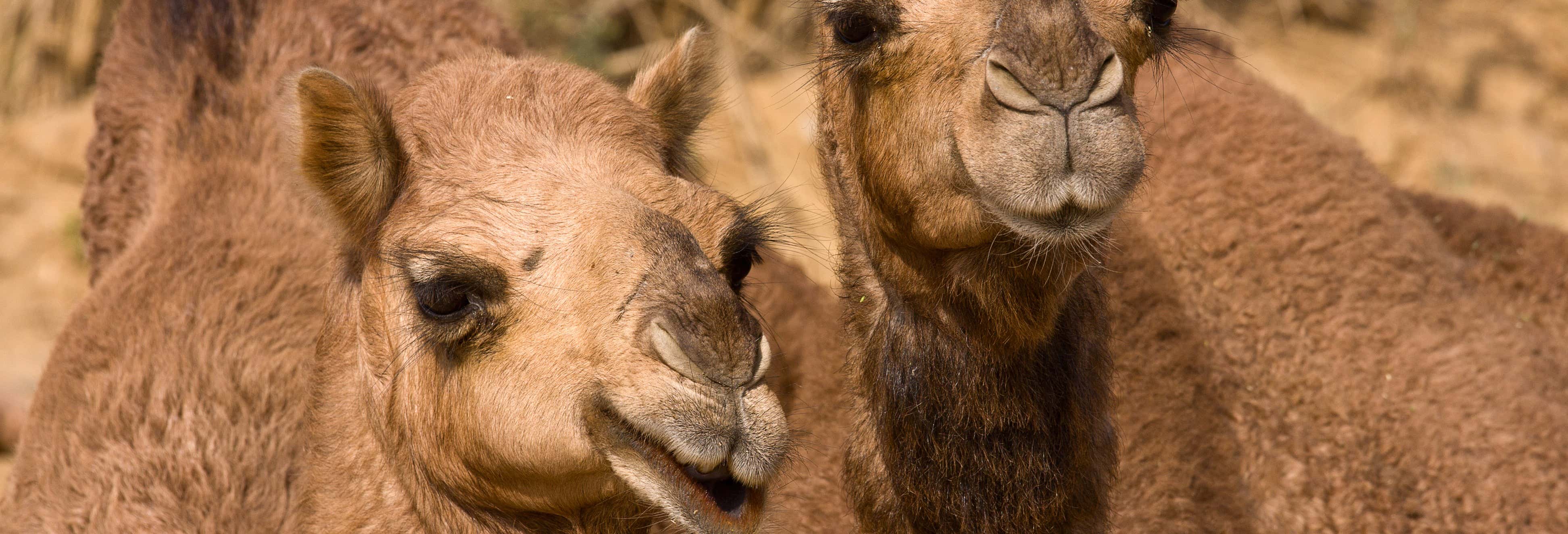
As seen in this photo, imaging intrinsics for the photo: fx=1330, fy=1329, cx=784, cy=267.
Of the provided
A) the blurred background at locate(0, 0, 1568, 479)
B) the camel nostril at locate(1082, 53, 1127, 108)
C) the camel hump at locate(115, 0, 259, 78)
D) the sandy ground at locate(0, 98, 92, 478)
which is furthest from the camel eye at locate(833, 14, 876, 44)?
the sandy ground at locate(0, 98, 92, 478)

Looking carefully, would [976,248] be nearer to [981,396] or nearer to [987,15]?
[981,396]

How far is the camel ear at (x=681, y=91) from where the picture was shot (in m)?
3.98

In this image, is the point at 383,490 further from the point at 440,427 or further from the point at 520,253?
the point at 520,253

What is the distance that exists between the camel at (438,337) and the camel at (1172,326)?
0.59 meters

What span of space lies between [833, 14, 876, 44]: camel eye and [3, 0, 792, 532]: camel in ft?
1.83

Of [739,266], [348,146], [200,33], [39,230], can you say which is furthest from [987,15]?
[39,230]

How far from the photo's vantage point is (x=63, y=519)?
4.66m

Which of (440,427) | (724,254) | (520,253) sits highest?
(520,253)

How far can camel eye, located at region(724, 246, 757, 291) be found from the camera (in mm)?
3404

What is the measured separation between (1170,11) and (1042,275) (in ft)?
2.70

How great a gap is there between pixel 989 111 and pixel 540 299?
1.17 meters

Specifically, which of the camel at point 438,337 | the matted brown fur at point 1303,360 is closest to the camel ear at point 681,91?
the camel at point 438,337

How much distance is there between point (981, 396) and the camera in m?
3.74

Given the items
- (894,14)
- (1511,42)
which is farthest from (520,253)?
(1511,42)
